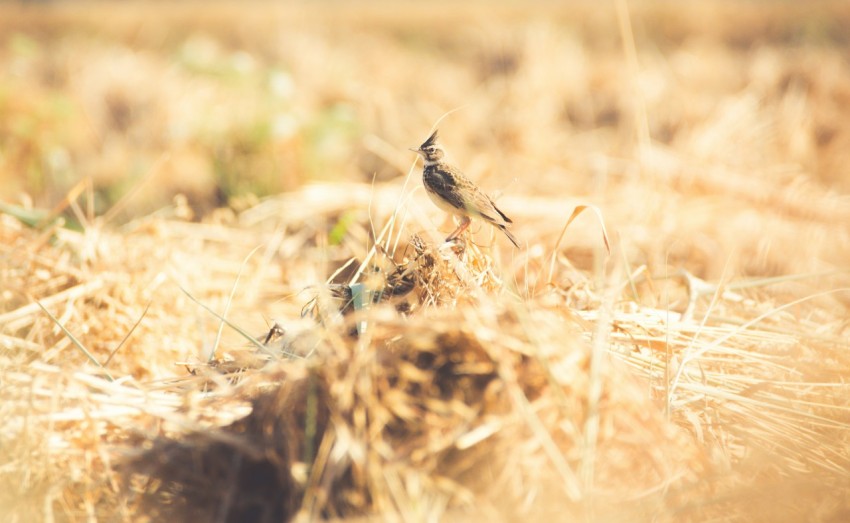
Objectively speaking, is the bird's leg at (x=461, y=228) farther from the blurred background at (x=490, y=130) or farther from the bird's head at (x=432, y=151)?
the blurred background at (x=490, y=130)

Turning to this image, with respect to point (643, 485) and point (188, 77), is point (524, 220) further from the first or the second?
point (188, 77)

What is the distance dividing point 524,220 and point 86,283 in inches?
101

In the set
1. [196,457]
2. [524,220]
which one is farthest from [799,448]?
[524,220]

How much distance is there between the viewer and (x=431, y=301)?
215cm

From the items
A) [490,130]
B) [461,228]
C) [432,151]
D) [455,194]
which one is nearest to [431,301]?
[461,228]

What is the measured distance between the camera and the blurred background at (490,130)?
5.07 metres

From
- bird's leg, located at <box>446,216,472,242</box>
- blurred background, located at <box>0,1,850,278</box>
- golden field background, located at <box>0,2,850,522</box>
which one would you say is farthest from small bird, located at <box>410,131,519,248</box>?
blurred background, located at <box>0,1,850,278</box>

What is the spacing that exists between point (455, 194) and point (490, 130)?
14.7ft

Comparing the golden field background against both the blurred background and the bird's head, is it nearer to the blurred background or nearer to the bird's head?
the blurred background

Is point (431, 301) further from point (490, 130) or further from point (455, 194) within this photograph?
point (490, 130)

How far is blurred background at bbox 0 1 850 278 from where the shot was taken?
5066 millimetres

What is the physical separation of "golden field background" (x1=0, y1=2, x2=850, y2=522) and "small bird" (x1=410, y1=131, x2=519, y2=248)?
0.10 metres

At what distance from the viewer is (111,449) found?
1.89 meters

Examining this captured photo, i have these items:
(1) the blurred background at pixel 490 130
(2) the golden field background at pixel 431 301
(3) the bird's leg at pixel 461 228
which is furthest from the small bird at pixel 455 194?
(1) the blurred background at pixel 490 130
